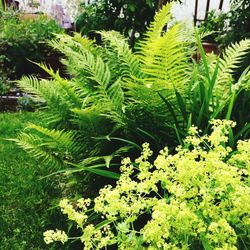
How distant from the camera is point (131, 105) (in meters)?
2.61

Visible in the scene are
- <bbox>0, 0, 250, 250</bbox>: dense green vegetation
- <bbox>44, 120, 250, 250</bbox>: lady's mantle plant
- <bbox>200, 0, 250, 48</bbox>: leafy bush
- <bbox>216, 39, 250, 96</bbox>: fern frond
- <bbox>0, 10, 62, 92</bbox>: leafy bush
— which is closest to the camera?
<bbox>44, 120, 250, 250</bbox>: lady's mantle plant

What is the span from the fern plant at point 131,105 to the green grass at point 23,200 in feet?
1.03

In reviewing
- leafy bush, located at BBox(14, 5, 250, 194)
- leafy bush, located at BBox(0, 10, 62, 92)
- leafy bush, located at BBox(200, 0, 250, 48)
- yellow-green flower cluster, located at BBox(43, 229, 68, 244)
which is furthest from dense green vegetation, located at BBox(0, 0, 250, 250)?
leafy bush, located at BBox(0, 10, 62, 92)

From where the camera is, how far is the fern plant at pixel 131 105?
8.25 ft

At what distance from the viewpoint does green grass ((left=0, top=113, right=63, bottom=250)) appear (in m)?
2.95

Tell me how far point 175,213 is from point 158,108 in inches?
43.9

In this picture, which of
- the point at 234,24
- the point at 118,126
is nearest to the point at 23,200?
the point at 118,126

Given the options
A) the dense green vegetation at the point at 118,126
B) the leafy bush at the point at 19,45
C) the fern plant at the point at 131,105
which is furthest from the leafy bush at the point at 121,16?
the fern plant at the point at 131,105

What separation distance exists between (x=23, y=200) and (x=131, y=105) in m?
1.23

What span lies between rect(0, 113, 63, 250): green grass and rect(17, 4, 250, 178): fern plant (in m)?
0.31

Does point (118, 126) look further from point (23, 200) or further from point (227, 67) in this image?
point (23, 200)

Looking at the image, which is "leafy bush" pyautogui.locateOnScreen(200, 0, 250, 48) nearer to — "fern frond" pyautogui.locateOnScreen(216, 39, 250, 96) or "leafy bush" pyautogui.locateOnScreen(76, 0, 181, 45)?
"leafy bush" pyautogui.locateOnScreen(76, 0, 181, 45)

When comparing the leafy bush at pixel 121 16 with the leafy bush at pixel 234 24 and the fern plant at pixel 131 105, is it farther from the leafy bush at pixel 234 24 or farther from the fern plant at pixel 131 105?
the fern plant at pixel 131 105

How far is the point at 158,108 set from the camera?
2.59 m
